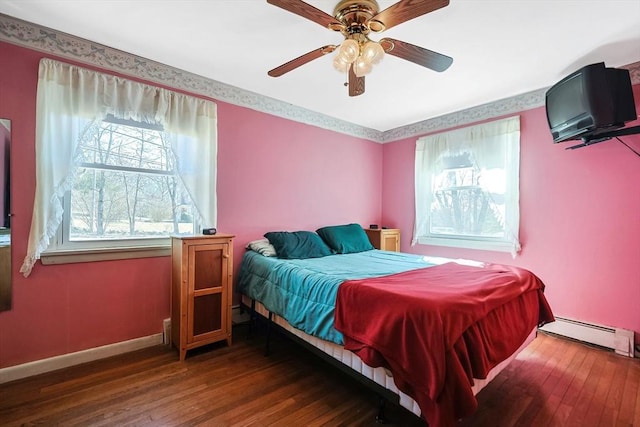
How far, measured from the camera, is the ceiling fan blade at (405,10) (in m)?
1.33

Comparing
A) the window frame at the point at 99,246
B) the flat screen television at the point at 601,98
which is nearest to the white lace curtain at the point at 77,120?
the window frame at the point at 99,246

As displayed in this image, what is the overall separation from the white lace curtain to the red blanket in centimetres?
186

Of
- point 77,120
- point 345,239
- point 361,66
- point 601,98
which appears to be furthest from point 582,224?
point 77,120

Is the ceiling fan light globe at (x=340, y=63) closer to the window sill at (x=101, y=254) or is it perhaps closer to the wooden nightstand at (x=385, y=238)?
the window sill at (x=101, y=254)

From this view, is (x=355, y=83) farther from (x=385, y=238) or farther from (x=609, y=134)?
(x=385, y=238)

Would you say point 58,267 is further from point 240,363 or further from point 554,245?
point 554,245

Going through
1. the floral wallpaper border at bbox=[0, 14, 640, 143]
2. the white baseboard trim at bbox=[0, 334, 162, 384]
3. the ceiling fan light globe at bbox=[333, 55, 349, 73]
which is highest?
the floral wallpaper border at bbox=[0, 14, 640, 143]

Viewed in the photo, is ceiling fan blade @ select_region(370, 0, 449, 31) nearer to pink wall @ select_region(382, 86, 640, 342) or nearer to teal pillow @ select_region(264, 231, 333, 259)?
teal pillow @ select_region(264, 231, 333, 259)

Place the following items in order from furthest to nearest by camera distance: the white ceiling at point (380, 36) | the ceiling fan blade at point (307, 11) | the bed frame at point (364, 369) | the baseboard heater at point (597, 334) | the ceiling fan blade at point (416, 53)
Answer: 1. the baseboard heater at point (597, 334)
2. the white ceiling at point (380, 36)
3. the ceiling fan blade at point (416, 53)
4. the bed frame at point (364, 369)
5. the ceiling fan blade at point (307, 11)

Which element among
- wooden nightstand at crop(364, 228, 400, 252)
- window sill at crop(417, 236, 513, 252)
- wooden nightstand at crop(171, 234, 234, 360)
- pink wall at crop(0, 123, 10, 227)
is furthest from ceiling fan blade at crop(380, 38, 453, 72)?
pink wall at crop(0, 123, 10, 227)

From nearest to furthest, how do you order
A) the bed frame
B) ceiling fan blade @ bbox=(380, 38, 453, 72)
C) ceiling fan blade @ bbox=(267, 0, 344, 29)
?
ceiling fan blade @ bbox=(267, 0, 344, 29) < the bed frame < ceiling fan blade @ bbox=(380, 38, 453, 72)

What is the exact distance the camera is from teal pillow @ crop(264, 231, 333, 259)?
9.37 ft

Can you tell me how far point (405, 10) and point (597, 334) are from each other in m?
3.19

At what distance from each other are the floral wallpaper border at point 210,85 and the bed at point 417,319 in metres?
1.84
